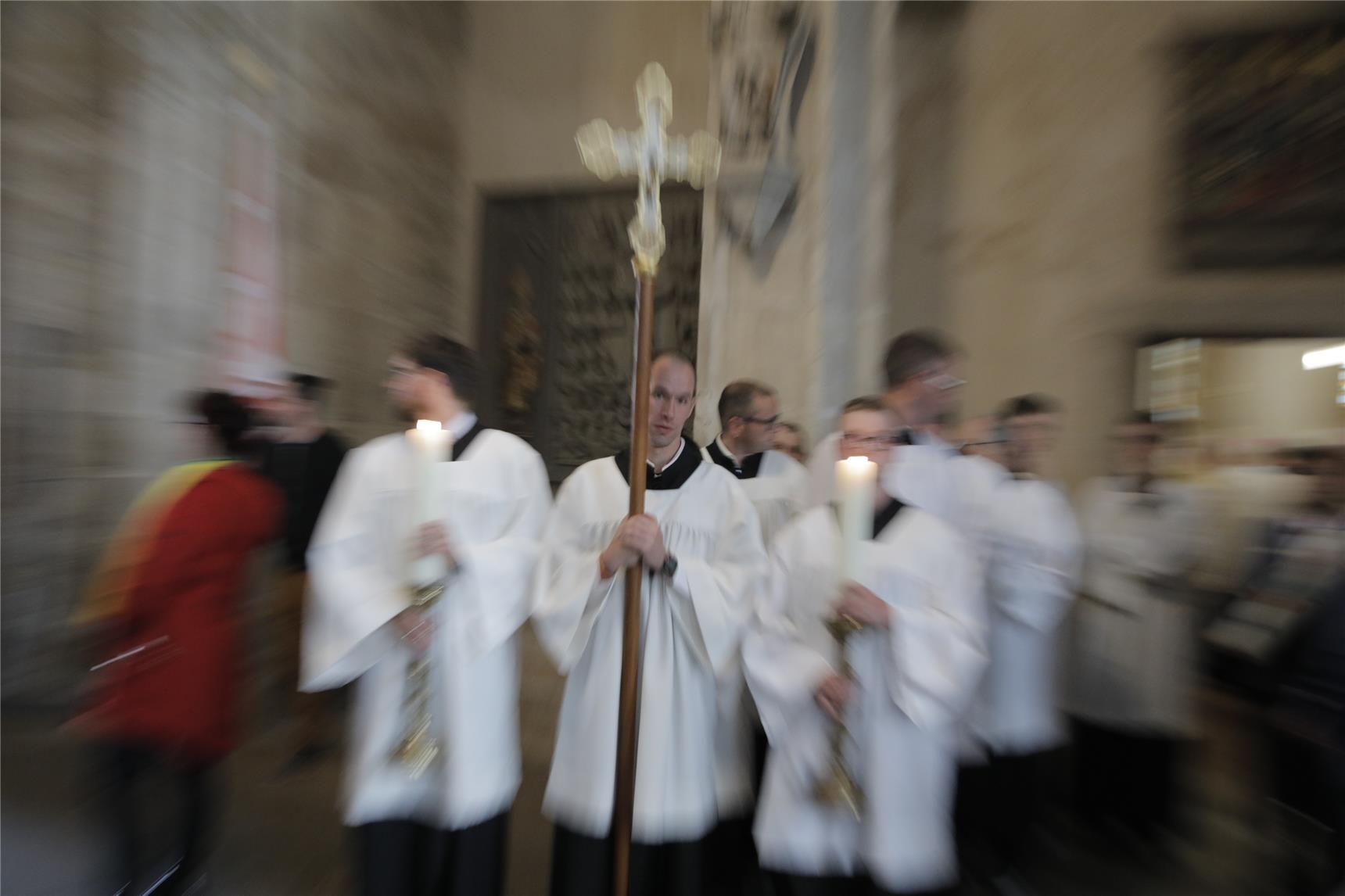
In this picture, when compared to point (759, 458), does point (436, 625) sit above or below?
below

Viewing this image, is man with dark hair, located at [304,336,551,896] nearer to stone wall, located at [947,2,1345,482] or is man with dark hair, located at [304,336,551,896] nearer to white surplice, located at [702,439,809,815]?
white surplice, located at [702,439,809,815]

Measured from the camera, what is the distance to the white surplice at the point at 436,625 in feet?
6.40

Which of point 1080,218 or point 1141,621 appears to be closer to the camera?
point 1141,621

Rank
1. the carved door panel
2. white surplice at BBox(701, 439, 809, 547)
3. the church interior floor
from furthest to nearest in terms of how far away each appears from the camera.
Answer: the carved door panel → white surplice at BBox(701, 439, 809, 547) → the church interior floor

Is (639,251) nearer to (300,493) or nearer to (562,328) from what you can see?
(300,493)

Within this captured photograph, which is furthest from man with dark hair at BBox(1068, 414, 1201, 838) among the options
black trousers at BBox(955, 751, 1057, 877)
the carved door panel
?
the carved door panel

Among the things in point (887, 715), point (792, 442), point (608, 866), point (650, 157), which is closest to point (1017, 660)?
point (887, 715)

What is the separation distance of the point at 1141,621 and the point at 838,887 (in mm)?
1786

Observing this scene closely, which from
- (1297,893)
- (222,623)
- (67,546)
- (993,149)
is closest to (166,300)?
(67,546)

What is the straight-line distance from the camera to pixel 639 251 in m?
1.85

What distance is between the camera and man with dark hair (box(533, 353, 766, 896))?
6.36 ft

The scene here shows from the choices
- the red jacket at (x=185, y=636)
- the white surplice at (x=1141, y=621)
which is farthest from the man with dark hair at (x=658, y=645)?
the white surplice at (x=1141, y=621)

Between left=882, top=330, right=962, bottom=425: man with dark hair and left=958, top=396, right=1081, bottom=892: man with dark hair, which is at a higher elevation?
left=882, top=330, right=962, bottom=425: man with dark hair

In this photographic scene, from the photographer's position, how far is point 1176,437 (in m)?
3.06
